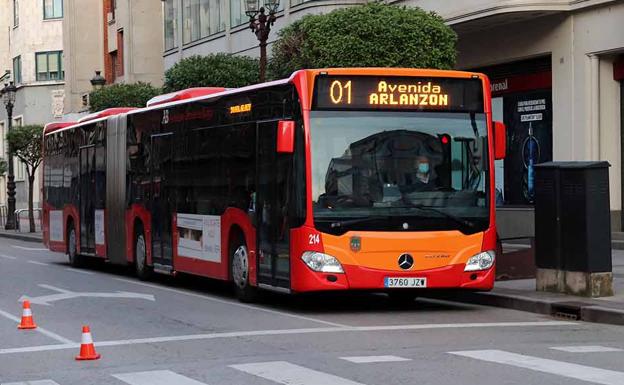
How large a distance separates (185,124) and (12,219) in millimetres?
32604

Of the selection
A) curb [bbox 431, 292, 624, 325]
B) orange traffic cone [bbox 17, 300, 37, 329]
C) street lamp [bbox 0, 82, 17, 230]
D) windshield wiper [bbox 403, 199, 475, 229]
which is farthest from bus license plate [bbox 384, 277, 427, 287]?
street lamp [bbox 0, 82, 17, 230]

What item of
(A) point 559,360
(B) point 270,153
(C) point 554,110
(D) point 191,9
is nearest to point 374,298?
(B) point 270,153

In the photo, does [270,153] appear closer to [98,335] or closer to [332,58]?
[98,335]

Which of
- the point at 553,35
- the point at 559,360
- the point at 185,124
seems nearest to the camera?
the point at 559,360

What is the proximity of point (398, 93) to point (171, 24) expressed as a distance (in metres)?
35.5

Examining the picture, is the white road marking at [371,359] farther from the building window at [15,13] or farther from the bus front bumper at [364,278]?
the building window at [15,13]

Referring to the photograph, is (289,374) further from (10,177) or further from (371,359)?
(10,177)

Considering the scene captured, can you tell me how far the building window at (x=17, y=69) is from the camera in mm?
73188

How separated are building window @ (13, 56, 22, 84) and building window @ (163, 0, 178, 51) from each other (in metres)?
25.2

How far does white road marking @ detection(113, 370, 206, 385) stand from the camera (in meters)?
9.58

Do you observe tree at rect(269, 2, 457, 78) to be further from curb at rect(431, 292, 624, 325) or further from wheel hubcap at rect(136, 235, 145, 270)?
curb at rect(431, 292, 624, 325)

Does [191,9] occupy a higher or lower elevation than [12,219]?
higher

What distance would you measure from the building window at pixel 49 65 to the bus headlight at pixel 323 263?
59423 mm

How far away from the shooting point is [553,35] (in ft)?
92.2
